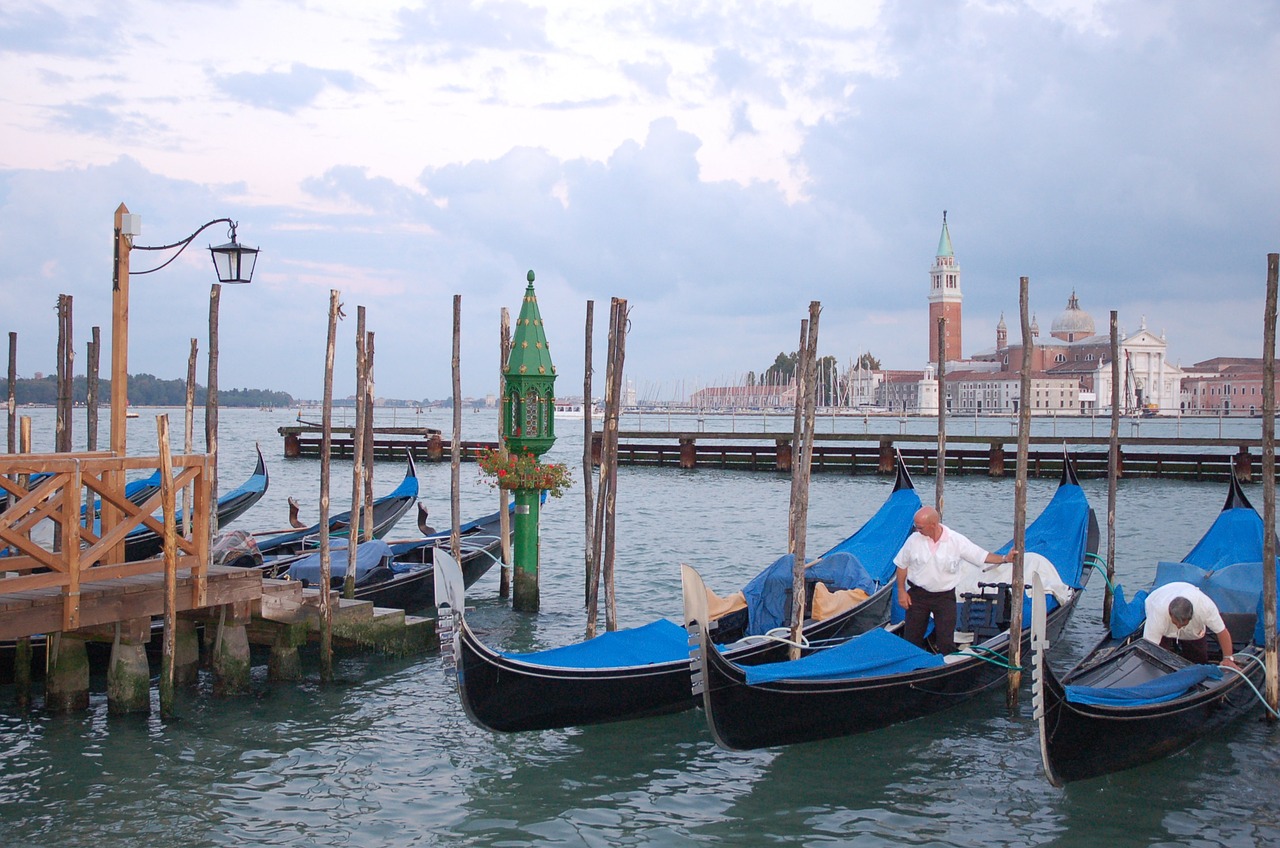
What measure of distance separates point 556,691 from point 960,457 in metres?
21.9

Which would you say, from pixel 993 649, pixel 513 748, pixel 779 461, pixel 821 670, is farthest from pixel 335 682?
pixel 779 461

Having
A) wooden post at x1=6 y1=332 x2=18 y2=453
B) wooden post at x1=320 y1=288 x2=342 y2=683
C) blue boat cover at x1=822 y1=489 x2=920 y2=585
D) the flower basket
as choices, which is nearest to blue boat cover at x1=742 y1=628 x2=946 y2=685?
wooden post at x1=320 y1=288 x2=342 y2=683

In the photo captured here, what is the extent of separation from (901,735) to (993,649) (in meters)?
0.92

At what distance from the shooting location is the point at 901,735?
6410mm

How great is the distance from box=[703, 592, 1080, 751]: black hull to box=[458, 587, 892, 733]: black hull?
707mm

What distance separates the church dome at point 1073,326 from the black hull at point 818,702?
110m

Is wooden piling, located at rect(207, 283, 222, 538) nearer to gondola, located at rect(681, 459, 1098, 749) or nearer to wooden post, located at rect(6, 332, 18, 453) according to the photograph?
wooden post, located at rect(6, 332, 18, 453)

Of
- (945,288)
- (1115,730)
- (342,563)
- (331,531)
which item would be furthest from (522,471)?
(945,288)

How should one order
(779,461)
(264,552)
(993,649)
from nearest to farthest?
(993,649)
(264,552)
(779,461)

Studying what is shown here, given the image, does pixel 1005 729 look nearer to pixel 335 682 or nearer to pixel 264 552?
pixel 335 682

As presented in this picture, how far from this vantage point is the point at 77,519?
603 cm

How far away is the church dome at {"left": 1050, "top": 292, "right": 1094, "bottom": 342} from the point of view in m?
110

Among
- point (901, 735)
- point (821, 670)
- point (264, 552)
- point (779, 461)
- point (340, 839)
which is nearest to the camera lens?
point (340, 839)

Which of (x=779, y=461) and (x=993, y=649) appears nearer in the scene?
(x=993, y=649)
